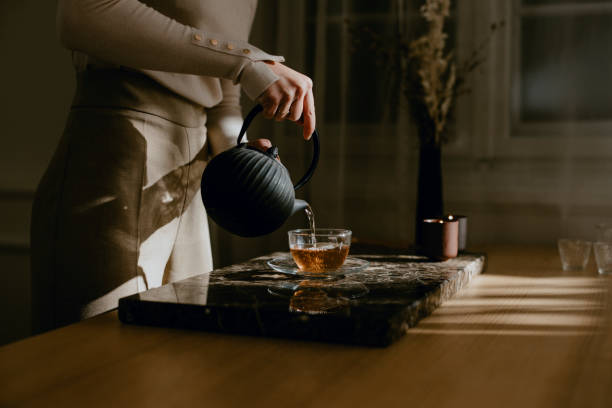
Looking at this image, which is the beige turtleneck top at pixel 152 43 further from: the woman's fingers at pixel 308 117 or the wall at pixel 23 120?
the wall at pixel 23 120

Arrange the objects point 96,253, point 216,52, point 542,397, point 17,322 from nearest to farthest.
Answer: point 542,397, point 216,52, point 96,253, point 17,322

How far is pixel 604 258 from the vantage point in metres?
1.28

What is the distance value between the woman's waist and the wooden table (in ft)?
1.50

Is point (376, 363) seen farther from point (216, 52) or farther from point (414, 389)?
point (216, 52)

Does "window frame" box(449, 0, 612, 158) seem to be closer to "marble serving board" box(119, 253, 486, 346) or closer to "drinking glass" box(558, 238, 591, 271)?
"drinking glass" box(558, 238, 591, 271)

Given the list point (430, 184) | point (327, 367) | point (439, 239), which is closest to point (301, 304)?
point (327, 367)

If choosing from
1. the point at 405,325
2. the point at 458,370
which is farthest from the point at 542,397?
the point at 405,325

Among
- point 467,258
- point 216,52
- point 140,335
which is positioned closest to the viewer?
point 140,335

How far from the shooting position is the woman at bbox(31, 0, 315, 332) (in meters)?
1.05

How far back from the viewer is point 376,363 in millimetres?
709

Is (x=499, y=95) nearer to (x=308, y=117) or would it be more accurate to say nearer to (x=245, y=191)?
(x=308, y=117)

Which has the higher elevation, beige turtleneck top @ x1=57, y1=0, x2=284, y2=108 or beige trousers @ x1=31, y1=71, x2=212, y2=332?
beige turtleneck top @ x1=57, y1=0, x2=284, y2=108

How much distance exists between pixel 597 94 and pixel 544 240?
454 millimetres

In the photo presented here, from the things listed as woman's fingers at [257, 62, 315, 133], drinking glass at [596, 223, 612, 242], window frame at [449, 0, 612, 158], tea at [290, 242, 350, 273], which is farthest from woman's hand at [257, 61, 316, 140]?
window frame at [449, 0, 612, 158]
